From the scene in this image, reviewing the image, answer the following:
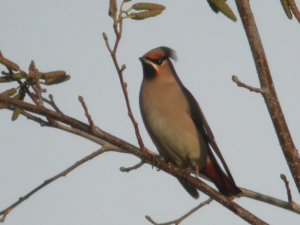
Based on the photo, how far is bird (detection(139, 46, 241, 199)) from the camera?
500 cm

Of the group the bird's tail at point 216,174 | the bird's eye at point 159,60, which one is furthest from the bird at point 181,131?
the bird's eye at point 159,60

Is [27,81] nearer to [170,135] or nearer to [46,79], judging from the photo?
[46,79]

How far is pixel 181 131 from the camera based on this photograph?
16.6 ft

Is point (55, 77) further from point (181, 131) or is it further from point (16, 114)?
point (181, 131)

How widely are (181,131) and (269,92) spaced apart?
2334mm

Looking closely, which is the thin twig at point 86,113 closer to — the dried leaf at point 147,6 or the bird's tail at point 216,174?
the dried leaf at point 147,6

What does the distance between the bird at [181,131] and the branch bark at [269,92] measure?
81.3 inches

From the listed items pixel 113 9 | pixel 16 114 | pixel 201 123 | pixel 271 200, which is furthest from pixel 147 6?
pixel 201 123

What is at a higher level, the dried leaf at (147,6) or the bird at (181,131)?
the dried leaf at (147,6)

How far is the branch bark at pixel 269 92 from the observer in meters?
2.75

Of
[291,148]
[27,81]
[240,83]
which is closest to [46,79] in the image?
[27,81]

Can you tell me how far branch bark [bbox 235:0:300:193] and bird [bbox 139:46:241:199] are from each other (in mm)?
2065

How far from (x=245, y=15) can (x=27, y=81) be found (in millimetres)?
991

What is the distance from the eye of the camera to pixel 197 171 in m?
4.78
